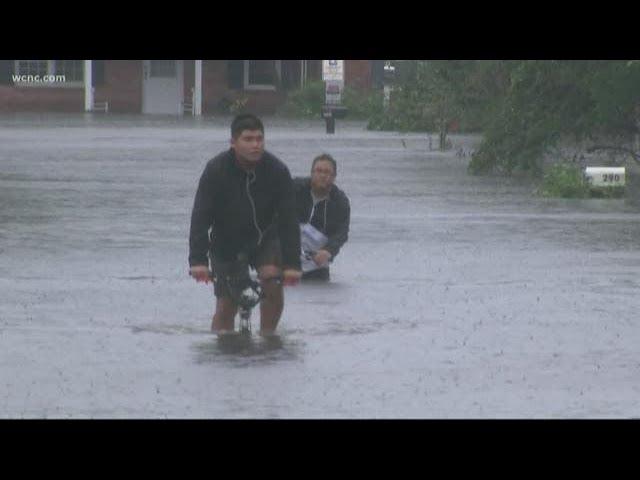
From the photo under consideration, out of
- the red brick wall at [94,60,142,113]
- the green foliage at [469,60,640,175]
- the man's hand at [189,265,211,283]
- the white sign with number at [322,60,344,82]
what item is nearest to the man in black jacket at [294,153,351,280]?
the man's hand at [189,265,211,283]

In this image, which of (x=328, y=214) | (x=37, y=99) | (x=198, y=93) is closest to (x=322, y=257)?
(x=328, y=214)

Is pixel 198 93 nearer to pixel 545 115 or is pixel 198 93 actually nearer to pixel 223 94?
pixel 223 94

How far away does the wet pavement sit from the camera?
Answer: 10.8 meters

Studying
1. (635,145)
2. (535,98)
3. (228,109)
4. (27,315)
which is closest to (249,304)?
(27,315)

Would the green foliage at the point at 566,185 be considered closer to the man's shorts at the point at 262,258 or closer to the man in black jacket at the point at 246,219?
the man in black jacket at the point at 246,219

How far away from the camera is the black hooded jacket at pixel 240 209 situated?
496 inches

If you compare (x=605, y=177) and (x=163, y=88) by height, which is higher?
(x=605, y=177)

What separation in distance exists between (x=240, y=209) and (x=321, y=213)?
345 centimetres

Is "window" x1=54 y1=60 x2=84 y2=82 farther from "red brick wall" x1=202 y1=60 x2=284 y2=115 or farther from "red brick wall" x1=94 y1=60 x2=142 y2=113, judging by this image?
"red brick wall" x1=202 y1=60 x2=284 y2=115

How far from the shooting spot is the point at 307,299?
15.3 m

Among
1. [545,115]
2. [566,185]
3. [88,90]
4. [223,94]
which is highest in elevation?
[545,115]

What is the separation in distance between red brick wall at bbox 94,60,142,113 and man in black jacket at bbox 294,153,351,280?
150 ft

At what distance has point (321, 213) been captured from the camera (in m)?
16.1
